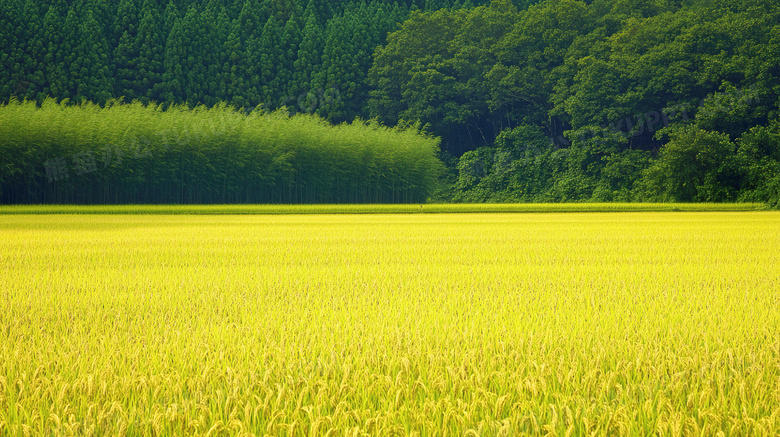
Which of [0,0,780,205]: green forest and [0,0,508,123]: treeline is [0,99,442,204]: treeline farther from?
[0,0,508,123]: treeline

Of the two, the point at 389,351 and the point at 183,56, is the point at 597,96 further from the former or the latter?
the point at 389,351

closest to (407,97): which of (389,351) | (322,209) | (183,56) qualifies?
(183,56)

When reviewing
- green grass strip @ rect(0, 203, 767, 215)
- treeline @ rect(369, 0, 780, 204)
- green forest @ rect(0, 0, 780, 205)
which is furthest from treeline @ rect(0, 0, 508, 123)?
green grass strip @ rect(0, 203, 767, 215)

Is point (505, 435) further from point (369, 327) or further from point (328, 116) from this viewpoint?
point (328, 116)

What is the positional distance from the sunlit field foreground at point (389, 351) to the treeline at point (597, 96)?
2071 cm

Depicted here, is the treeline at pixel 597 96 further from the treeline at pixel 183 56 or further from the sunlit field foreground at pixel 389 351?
the sunlit field foreground at pixel 389 351

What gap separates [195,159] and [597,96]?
1938 centimetres

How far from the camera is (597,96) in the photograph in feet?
102

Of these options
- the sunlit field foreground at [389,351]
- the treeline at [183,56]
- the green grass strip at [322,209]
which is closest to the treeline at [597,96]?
the treeline at [183,56]

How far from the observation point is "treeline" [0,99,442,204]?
805 inches

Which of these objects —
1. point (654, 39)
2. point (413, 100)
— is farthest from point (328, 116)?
point (654, 39)

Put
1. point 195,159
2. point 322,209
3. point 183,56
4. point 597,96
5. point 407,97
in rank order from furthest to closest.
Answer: point 407,97
point 183,56
point 597,96
point 195,159
point 322,209

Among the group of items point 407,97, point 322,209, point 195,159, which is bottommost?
point 322,209

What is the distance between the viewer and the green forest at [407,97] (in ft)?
77.4
